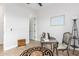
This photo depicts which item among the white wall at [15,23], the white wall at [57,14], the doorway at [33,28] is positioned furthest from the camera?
the doorway at [33,28]

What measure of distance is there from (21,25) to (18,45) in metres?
1.08

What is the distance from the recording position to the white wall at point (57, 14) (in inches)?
159

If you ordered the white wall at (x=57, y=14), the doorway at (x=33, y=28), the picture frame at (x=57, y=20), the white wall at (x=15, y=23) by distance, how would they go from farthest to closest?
1. the doorway at (x=33, y=28)
2. the picture frame at (x=57, y=20)
3. the white wall at (x=57, y=14)
4. the white wall at (x=15, y=23)

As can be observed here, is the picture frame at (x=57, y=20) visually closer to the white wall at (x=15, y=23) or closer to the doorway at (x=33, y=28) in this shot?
the white wall at (x=15, y=23)

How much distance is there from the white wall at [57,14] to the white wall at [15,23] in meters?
1.06

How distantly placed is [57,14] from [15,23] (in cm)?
225

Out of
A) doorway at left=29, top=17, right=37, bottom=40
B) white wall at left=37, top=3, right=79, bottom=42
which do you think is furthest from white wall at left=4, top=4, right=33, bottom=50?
doorway at left=29, top=17, right=37, bottom=40

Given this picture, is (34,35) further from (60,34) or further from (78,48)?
(78,48)

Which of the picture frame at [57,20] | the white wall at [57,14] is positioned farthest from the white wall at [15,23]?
the picture frame at [57,20]

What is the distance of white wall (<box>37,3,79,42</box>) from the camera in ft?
13.3

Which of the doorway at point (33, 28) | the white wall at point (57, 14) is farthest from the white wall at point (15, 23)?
the doorway at point (33, 28)

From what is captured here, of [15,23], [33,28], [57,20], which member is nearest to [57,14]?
[57,20]

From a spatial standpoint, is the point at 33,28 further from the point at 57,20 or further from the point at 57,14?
the point at 57,14

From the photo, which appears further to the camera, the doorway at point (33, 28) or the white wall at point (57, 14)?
the doorway at point (33, 28)
